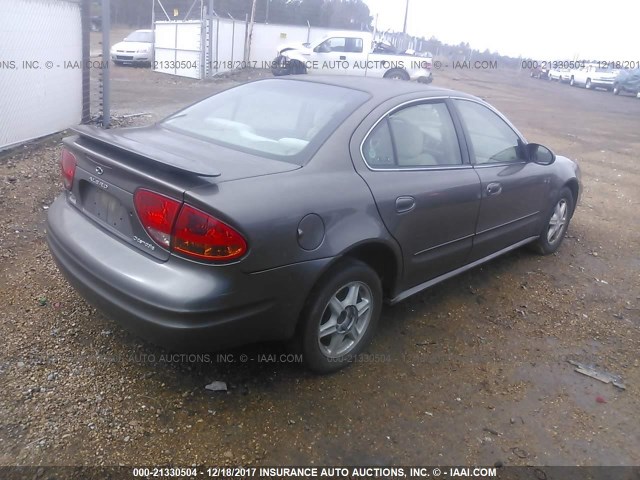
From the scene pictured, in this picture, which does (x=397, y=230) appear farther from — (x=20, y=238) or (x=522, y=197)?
(x=20, y=238)

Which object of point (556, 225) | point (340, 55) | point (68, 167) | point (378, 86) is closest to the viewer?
point (68, 167)

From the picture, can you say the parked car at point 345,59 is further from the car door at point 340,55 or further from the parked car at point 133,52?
the parked car at point 133,52

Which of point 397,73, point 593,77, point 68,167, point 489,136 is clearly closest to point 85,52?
point 68,167

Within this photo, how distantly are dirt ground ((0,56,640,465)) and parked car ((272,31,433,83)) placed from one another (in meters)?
16.8

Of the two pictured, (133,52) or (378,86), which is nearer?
(378,86)

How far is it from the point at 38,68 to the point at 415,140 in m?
5.75

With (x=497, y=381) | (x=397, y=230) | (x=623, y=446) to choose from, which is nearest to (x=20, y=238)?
(x=397, y=230)

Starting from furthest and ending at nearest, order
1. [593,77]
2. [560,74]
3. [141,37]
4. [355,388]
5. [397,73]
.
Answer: [560,74] → [593,77] → [141,37] → [397,73] → [355,388]

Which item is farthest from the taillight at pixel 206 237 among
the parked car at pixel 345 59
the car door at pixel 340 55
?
the car door at pixel 340 55

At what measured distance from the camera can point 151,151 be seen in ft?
9.07

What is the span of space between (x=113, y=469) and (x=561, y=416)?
7.44 ft

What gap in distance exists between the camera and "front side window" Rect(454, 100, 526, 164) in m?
4.01

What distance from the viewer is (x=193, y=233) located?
249 cm

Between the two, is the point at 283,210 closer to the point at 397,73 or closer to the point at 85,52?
the point at 85,52
